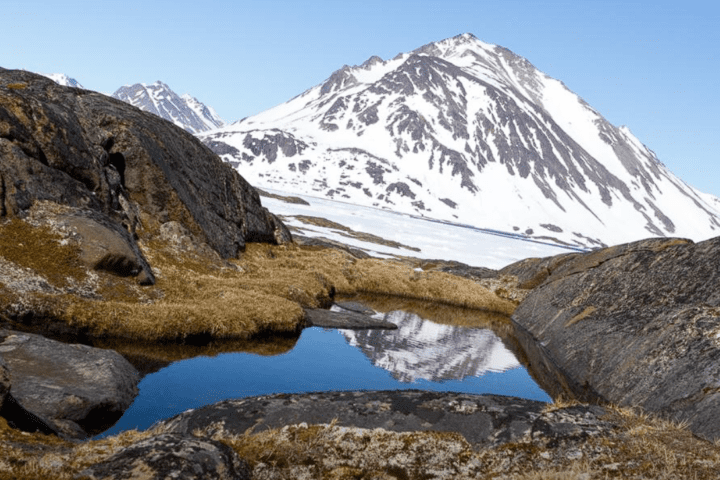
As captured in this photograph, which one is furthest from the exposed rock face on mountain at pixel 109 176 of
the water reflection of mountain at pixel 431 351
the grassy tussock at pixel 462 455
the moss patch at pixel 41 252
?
the grassy tussock at pixel 462 455

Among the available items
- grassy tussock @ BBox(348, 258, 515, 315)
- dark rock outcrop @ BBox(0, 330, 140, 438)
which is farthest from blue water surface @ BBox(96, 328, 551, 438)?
grassy tussock @ BBox(348, 258, 515, 315)

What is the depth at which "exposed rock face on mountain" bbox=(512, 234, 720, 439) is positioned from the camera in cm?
1861

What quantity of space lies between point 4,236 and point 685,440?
26.3 meters

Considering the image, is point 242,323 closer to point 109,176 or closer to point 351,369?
point 351,369

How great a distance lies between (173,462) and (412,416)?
16.8 feet

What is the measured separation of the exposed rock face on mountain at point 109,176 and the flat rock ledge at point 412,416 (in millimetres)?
17834

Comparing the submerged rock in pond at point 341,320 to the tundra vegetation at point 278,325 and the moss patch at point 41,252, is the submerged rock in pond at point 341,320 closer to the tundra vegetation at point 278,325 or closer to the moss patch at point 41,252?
the tundra vegetation at point 278,325

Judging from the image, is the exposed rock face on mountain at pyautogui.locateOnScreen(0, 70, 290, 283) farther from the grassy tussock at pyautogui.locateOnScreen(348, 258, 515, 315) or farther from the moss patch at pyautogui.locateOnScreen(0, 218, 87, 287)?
the grassy tussock at pyautogui.locateOnScreen(348, 258, 515, 315)

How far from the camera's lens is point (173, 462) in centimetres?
736

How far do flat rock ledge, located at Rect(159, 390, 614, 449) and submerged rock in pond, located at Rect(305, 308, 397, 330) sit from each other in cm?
2049

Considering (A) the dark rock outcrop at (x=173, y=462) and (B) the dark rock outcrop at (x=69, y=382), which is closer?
(A) the dark rock outcrop at (x=173, y=462)

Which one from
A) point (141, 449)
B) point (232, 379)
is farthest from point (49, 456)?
point (232, 379)

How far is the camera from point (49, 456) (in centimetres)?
752

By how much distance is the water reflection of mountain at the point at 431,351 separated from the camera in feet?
87.4
